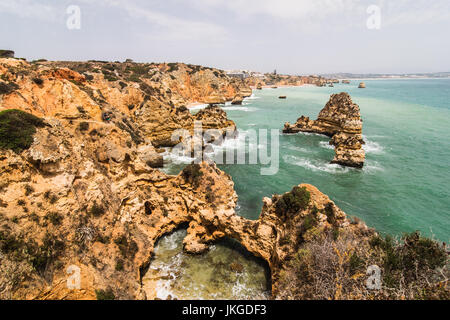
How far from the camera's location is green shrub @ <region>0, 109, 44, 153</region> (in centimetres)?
988

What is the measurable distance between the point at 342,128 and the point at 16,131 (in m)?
43.8

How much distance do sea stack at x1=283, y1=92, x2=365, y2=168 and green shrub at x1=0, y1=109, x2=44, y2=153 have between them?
3577 cm

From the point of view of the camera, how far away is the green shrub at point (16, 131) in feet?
32.4

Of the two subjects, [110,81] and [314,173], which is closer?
[314,173]

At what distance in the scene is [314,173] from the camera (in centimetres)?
3038

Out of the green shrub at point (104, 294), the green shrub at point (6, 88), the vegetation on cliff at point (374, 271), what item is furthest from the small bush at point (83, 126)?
the vegetation on cliff at point (374, 271)

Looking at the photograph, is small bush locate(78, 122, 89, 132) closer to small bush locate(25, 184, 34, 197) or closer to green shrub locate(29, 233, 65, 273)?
small bush locate(25, 184, 34, 197)

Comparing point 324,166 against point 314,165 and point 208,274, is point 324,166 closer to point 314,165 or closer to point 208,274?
point 314,165

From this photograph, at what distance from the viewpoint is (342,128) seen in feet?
129

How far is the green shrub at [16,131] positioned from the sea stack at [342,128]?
35.8 meters

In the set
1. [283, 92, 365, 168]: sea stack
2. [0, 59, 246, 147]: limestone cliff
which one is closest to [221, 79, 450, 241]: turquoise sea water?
[283, 92, 365, 168]: sea stack
